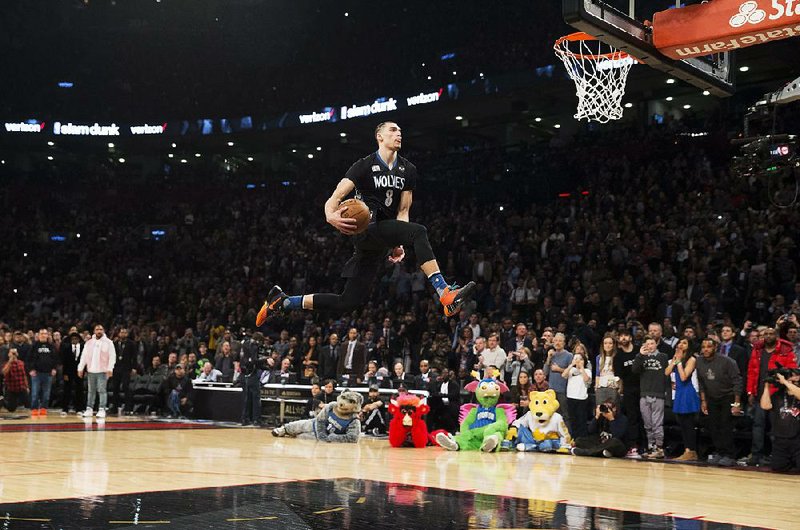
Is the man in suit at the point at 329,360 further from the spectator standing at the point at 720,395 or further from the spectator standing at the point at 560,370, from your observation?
the spectator standing at the point at 720,395

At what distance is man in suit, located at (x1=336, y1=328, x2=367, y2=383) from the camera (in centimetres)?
1850

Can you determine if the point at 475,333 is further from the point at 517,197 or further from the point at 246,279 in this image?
the point at 246,279

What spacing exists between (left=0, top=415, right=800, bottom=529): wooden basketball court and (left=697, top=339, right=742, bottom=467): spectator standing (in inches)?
31.9

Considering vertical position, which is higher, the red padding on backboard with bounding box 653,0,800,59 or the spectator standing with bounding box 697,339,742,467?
the red padding on backboard with bounding box 653,0,800,59

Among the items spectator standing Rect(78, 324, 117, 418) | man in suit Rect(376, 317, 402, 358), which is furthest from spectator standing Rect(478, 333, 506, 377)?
spectator standing Rect(78, 324, 117, 418)

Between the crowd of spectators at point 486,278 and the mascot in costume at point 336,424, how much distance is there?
201cm

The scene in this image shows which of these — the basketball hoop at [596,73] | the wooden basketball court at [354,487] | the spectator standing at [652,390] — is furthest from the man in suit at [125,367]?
the basketball hoop at [596,73]

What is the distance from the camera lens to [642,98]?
2892 cm

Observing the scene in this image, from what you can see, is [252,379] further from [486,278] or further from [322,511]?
[322,511]

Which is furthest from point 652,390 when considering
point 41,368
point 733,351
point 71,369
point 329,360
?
point 71,369

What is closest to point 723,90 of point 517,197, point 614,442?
point 614,442

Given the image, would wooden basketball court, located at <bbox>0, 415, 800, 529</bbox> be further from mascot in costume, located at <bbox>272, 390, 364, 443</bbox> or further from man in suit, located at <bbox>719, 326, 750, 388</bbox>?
man in suit, located at <bbox>719, 326, 750, 388</bbox>

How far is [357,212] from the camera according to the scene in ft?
20.5

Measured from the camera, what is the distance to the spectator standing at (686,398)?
13078 millimetres
